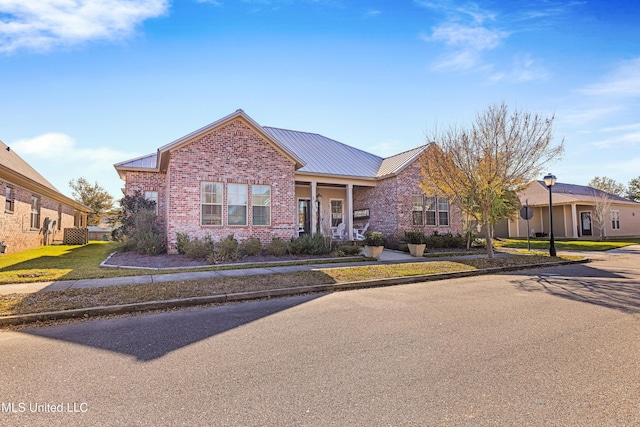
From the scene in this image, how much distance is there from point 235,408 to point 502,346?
11.2 ft

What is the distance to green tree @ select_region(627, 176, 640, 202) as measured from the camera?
55844mm

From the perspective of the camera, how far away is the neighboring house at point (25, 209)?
50.9ft

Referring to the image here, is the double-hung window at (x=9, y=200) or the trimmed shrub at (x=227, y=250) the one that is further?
the double-hung window at (x=9, y=200)

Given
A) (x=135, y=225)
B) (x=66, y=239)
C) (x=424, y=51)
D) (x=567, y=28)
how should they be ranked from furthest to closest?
(x=66, y=239) → (x=135, y=225) → (x=424, y=51) → (x=567, y=28)

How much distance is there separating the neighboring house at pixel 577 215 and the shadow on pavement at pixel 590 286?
20.0 meters

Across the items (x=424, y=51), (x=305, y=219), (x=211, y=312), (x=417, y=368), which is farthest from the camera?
(x=305, y=219)

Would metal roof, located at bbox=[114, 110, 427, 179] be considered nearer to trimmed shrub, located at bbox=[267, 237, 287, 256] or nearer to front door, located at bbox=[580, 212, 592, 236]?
trimmed shrub, located at bbox=[267, 237, 287, 256]

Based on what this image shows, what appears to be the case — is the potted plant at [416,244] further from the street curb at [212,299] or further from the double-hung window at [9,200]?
the double-hung window at [9,200]

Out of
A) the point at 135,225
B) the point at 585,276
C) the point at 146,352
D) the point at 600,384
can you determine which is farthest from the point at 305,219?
the point at 600,384

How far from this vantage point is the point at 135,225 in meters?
16.7

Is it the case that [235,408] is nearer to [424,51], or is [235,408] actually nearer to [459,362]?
[459,362]

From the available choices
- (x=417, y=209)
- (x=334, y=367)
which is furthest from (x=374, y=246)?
(x=334, y=367)

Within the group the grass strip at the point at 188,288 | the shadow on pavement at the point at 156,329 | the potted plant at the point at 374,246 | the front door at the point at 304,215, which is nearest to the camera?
the shadow on pavement at the point at 156,329

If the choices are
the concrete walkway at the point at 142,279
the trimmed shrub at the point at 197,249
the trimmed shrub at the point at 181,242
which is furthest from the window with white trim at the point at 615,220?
the trimmed shrub at the point at 181,242
